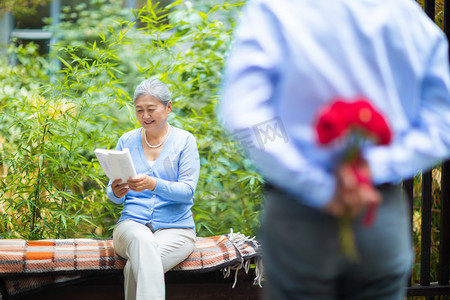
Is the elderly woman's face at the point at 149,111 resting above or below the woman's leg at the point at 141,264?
above

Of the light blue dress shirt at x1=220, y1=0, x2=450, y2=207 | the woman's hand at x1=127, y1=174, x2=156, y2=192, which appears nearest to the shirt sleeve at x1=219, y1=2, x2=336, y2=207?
the light blue dress shirt at x1=220, y1=0, x2=450, y2=207

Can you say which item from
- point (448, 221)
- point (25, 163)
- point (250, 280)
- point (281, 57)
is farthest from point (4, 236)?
point (281, 57)

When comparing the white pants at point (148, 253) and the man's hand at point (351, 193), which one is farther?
the white pants at point (148, 253)

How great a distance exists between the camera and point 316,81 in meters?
0.96

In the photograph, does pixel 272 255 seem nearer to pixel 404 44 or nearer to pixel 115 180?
pixel 404 44

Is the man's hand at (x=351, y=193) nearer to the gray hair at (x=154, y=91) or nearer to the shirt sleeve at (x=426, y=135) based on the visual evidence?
the shirt sleeve at (x=426, y=135)

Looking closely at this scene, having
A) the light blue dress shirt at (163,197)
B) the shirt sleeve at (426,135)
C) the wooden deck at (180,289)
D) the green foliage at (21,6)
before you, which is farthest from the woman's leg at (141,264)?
the green foliage at (21,6)

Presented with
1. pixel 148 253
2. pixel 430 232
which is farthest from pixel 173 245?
pixel 430 232

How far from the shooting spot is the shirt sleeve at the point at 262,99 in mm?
937

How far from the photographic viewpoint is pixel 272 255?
104cm

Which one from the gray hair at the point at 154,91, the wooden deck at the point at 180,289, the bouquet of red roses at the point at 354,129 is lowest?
the wooden deck at the point at 180,289

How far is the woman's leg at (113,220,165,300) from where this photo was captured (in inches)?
95.1

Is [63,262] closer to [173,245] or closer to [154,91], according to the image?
[173,245]

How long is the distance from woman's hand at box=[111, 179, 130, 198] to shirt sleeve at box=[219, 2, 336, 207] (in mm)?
1597
